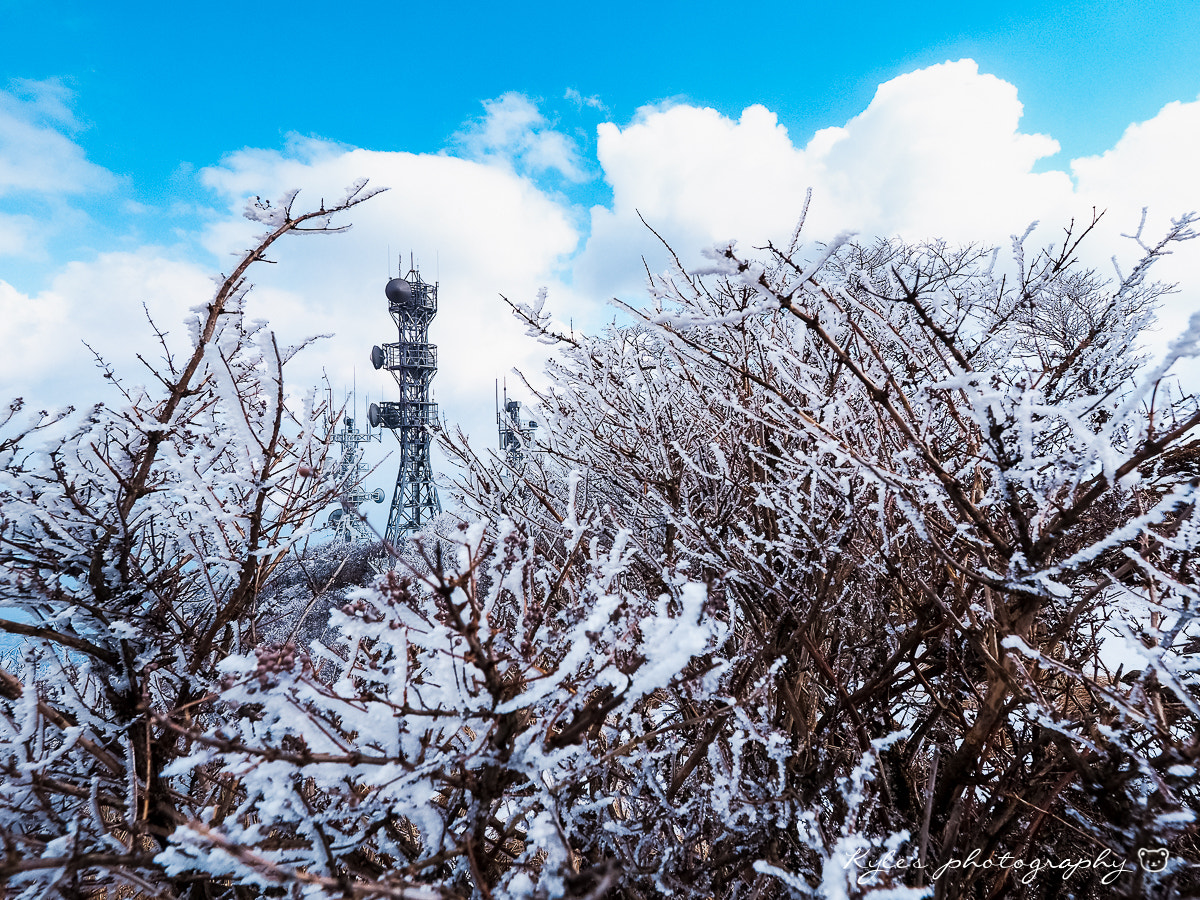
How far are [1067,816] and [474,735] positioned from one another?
12.1ft

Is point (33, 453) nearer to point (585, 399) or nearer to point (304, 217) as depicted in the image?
point (304, 217)

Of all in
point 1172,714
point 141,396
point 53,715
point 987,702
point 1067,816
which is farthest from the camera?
point 1067,816

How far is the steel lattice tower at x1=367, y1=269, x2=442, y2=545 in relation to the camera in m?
22.7

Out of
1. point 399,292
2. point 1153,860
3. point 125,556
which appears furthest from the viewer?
point 399,292

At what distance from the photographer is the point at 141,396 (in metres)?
2.72

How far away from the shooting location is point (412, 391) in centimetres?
2411

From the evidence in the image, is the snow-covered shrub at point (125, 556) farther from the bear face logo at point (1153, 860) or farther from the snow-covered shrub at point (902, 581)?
the bear face logo at point (1153, 860)

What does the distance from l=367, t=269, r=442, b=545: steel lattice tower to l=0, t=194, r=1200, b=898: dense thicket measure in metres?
20.1

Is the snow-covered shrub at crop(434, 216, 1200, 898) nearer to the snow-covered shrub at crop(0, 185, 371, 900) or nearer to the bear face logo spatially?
the bear face logo

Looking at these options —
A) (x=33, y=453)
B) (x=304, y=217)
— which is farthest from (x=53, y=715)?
(x=304, y=217)

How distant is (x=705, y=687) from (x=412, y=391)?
2446 centimetres

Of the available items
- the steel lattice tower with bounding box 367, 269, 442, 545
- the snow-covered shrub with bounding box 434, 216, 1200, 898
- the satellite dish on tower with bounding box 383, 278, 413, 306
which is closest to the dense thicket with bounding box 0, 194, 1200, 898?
the snow-covered shrub with bounding box 434, 216, 1200, 898

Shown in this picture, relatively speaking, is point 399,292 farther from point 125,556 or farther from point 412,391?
point 125,556

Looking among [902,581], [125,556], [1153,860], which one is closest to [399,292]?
[125,556]
